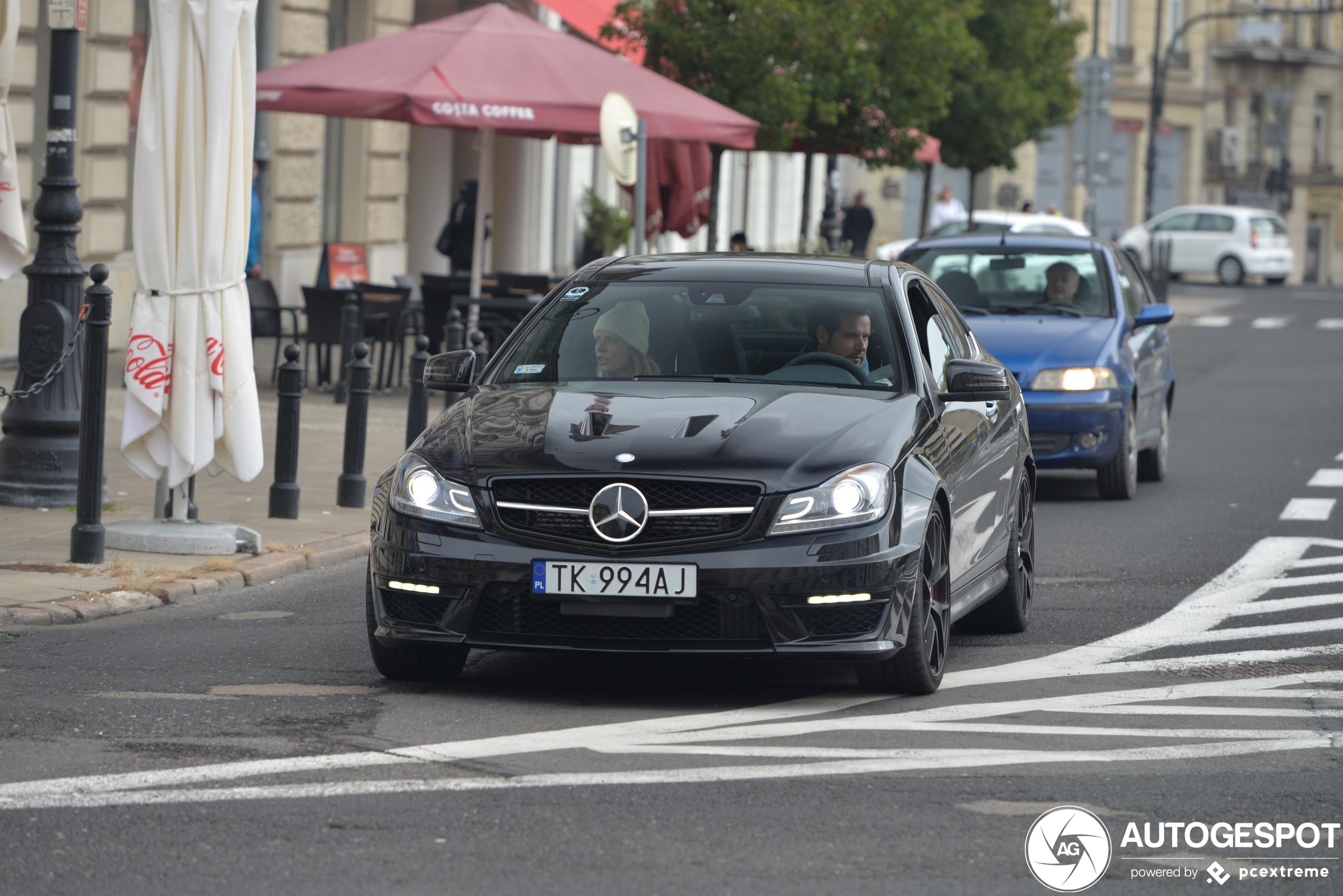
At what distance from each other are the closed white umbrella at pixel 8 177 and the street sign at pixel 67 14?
6.8 inches

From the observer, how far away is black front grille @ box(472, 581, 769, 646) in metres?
6.62

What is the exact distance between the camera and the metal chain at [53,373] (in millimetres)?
10281

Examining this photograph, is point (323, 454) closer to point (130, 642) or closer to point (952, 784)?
point (130, 642)

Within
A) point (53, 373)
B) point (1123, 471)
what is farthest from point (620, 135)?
point (53, 373)

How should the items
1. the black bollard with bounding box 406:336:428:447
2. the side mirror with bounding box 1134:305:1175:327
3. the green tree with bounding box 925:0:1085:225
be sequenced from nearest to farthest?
the black bollard with bounding box 406:336:428:447 → the side mirror with bounding box 1134:305:1175:327 → the green tree with bounding box 925:0:1085:225

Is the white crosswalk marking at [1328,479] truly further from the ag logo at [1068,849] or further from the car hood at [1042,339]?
the ag logo at [1068,849]

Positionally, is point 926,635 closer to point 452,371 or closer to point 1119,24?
point 452,371

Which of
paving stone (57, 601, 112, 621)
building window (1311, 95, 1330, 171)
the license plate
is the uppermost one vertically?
building window (1311, 95, 1330, 171)

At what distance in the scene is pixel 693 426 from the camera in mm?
6934

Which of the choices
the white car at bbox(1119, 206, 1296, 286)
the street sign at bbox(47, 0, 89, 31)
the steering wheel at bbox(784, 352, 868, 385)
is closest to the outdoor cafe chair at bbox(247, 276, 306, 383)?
the street sign at bbox(47, 0, 89, 31)

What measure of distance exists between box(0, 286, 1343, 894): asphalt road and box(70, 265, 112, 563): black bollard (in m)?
0.71

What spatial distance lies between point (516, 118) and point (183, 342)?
727 centimetres

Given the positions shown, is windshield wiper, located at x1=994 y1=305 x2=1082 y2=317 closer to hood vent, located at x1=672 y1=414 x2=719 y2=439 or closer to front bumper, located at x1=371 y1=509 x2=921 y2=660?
hood vent, located at x1=672 y1=414 x2=719 y2=439

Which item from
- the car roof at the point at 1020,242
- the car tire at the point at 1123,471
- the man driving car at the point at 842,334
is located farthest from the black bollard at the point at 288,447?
the car roof at the point at 1020,242
